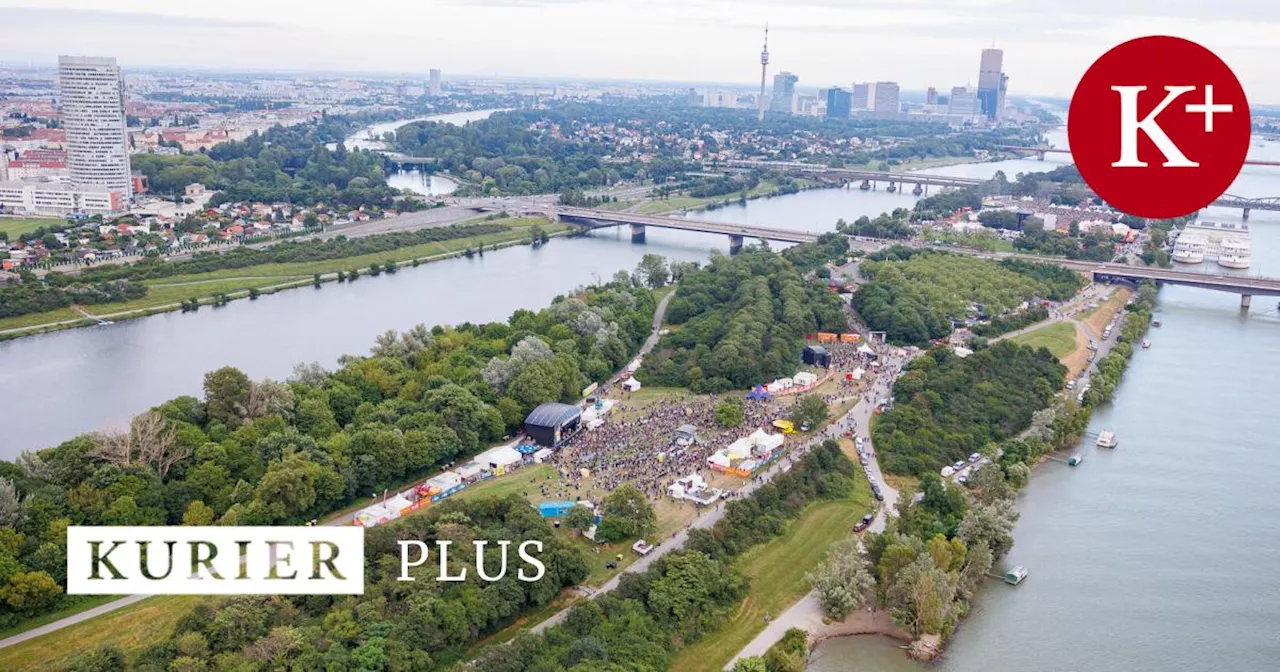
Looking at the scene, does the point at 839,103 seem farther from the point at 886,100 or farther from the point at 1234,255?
the point at 1234,255

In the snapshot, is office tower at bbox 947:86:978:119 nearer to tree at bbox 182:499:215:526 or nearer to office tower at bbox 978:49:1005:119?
office tower at bbox 978:49:1005:119

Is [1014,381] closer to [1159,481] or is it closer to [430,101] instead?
[1159,481]

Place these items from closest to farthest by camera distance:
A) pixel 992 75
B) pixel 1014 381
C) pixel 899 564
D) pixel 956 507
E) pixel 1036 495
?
1. pixel 899 564
2. pixel 956 507
3. pixel 1036 495
4. pixel 1014 381
5. pixel 992 75

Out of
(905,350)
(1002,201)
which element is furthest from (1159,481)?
(1002,201)

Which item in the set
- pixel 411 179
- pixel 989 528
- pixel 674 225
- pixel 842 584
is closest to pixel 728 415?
pixel 989 528

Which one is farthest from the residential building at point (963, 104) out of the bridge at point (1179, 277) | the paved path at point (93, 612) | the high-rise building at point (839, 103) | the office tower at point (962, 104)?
the paved path at point (93, 612)

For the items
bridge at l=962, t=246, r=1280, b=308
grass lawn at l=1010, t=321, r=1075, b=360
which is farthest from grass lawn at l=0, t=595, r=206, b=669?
bridge at l=962, t=246, r=1280, b=308

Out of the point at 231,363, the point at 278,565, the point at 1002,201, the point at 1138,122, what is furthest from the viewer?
the point at 1002,201
